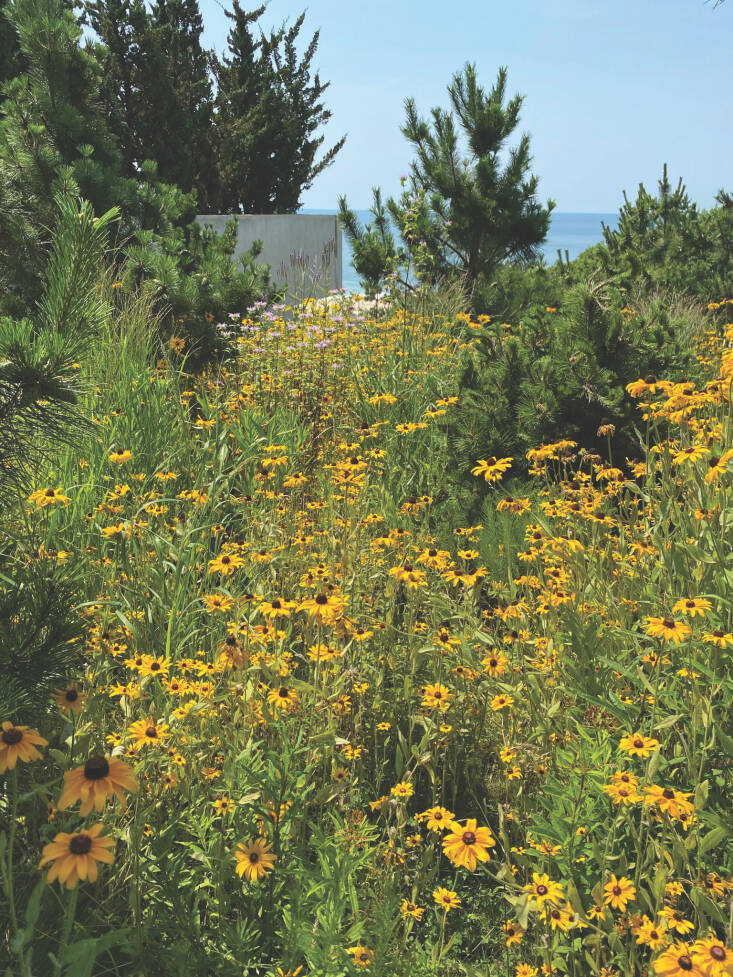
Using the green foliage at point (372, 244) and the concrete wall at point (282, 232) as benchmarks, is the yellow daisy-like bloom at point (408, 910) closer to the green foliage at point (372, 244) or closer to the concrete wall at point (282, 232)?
the green foliage at point (372, 244)

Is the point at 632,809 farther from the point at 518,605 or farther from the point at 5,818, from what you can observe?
the point at 5,818

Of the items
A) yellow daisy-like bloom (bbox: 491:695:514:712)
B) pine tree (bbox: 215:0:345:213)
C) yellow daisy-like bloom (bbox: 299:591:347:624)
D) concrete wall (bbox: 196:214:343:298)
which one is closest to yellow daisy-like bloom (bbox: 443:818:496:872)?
yellow daisy-like bloom (bbox: 491:695:514:712)

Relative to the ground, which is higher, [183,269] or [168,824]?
[183,269]

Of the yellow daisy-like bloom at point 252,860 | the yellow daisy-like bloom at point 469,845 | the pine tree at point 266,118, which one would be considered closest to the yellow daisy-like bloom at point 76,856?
the yellow daisy-like bloom at point 252,860

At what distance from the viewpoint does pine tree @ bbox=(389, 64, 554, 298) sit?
848 cm

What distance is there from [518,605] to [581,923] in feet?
3.33

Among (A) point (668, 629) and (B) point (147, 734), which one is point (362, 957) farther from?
(A) point (668, 629)

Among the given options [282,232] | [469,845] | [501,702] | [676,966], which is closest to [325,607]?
[501,702]

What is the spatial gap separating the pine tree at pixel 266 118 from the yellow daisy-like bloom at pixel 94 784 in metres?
20.2

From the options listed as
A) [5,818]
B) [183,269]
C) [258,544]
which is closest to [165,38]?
[183,269]

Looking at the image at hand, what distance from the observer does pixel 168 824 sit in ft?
6.61

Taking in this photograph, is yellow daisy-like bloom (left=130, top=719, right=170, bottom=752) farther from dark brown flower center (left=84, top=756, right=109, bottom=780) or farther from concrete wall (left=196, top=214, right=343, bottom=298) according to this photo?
concrete wall (left=196, top=214, right=343, bottom=298)

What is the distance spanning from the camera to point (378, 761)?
2.46m

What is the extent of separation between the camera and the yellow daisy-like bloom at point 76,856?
1.19 m
